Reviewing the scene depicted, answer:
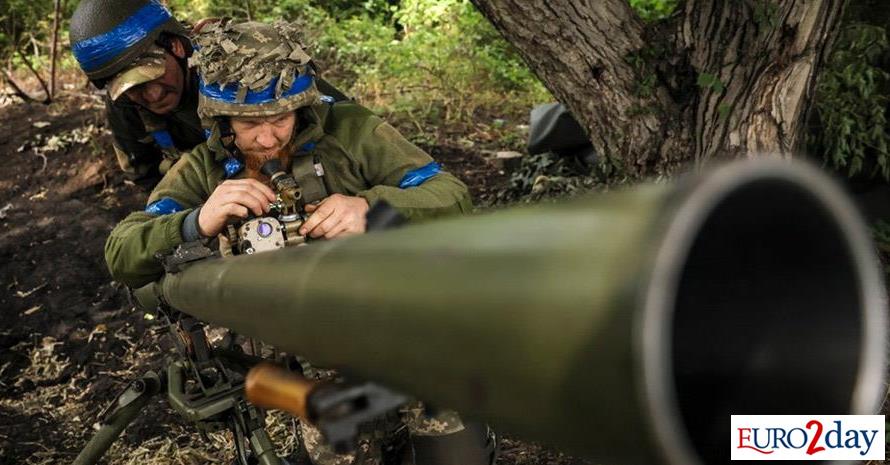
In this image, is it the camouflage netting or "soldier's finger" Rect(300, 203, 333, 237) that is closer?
"soldier's finger" Rect(300, 203, 333, 237)

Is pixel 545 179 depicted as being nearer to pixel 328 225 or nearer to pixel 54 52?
pixel 328 225

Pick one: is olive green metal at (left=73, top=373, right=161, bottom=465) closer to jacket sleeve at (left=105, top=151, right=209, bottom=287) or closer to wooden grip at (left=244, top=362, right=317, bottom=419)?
jacket sleeve at (left=105, top=151, right=209, bottom=287)

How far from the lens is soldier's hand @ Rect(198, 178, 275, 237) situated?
217cm

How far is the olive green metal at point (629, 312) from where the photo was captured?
A: 71cm

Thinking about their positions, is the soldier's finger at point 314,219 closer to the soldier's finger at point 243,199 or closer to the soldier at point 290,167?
the soldier at point 290,167

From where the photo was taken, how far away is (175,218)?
238cm

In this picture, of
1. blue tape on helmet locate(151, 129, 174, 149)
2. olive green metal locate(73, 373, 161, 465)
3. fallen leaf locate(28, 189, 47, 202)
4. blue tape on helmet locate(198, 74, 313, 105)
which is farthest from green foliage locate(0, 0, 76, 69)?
blue tape on helmet locate(198, 74, 313, 105)

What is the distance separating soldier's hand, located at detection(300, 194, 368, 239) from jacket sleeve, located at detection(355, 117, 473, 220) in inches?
12.1

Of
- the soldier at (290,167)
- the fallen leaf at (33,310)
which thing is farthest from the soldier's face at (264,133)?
the fallen leaf at (33,310)

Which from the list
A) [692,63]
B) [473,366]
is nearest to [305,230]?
[473,366]

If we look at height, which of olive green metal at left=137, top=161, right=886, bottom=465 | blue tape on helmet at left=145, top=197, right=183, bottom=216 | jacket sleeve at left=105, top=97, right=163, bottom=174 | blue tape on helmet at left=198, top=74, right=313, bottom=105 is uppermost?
olive green metal at left=137, top=161, right=886, bottom=465

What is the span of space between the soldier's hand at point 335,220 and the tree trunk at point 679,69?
156 cm

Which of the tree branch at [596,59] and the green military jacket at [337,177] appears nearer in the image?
the green military jacket at [337,177]

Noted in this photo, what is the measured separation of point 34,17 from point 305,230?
32.0 ft
